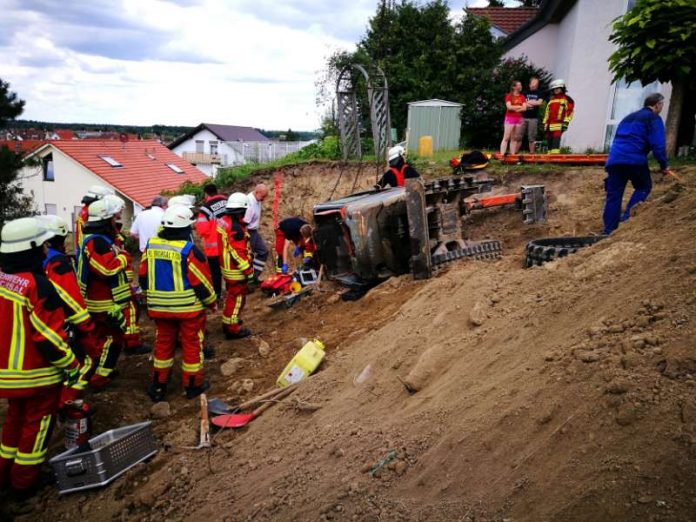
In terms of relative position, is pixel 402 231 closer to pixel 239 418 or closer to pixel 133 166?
pixel 239 418

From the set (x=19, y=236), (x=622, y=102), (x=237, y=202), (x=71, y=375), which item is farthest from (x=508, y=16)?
(x=71, y=375)

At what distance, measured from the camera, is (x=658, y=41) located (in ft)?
26.5

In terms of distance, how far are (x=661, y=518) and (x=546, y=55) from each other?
1837 cm

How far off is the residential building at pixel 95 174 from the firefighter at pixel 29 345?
24.6 metres

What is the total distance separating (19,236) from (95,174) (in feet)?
91.9

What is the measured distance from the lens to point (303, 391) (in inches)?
182

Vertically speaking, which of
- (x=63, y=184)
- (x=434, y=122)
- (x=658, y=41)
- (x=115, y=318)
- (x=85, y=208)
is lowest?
(x=63, y=184)

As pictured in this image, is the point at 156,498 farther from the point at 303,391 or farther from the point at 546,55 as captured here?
the point at 546,55

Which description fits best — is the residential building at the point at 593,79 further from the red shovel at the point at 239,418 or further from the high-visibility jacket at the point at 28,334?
the high-visibility jacket at the point at 28,334

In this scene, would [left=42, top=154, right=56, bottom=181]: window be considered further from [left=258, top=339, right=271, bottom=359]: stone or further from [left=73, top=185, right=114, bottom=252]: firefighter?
[left=258, top=339, right=271, bottom=359]: stone

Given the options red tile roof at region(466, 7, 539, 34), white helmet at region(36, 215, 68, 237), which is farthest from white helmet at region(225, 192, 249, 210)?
red tile roof at region(466, 7, 539, 34)

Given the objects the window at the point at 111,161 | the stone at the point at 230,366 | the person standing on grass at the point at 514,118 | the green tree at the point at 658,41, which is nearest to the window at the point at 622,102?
the person standing on grass at the point at 514,118

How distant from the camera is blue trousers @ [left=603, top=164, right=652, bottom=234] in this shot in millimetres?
6245

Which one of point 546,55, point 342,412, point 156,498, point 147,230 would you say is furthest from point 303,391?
point 546,55
